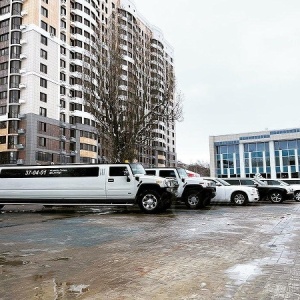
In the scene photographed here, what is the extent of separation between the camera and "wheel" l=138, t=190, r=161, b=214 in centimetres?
1447

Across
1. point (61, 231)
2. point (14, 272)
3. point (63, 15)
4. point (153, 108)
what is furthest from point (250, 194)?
point (63, 15)

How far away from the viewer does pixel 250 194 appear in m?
19.6

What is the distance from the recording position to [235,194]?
19922mm

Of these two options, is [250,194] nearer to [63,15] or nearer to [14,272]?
[14,272]

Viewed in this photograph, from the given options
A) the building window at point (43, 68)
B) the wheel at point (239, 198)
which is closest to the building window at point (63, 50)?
the building window at point (43, 68)

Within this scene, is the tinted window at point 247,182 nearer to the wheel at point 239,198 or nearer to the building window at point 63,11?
the wheel at point 239,198

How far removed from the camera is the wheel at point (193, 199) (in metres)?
16.8

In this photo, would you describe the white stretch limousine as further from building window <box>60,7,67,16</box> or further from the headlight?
building window <box>60,7,67,16</box>

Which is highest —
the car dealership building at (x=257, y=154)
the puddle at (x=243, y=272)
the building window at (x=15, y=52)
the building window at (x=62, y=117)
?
the building window at (x=15, y=52)

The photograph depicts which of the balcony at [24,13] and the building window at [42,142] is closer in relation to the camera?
the building window at [42,142]

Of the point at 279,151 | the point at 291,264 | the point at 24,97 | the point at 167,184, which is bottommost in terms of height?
the point at 291,264

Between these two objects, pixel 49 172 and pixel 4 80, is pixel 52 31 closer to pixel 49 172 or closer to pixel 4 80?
pixel 4 80

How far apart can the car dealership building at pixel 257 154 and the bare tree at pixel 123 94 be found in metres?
41.5

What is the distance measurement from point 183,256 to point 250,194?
14.3 meters
